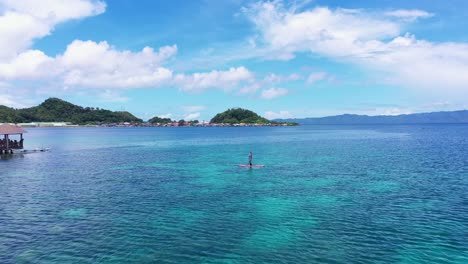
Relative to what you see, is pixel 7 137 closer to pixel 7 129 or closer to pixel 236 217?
pixel 7 129

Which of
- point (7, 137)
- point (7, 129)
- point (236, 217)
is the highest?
point (7, 129)

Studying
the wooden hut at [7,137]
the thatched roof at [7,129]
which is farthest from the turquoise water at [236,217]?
the wooden hut at [7,137]

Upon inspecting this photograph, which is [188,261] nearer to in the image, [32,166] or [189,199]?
[189,199]

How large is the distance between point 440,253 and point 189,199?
2110 cm

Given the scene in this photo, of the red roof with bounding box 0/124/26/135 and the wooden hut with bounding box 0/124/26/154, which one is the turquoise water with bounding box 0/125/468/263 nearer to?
the red roof with bounding box 0/124/26/135

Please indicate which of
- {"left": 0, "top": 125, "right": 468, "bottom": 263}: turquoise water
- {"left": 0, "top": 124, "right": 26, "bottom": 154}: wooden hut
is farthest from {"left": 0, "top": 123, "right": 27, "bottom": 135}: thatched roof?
{"left": 0, "top": 125, "right": 468, "bottom": 263}: turquoise water

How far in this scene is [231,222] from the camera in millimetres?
25344

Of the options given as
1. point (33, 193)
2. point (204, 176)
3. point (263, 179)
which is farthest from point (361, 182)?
point (33, 193)

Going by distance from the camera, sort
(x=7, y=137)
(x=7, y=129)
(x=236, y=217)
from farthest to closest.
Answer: (x=7, y=137), (x=7, y=129), (x=236, y=217)

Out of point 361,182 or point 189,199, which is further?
point 361,182

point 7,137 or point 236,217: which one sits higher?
point 7,137

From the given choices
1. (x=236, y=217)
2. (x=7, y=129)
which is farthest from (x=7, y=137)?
(x=236, y=217)

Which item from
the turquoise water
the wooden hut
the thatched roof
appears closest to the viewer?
the turquoise water

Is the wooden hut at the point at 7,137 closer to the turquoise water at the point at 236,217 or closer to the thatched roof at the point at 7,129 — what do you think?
the thatched roof at the point at 7,129
